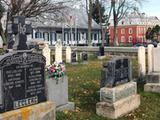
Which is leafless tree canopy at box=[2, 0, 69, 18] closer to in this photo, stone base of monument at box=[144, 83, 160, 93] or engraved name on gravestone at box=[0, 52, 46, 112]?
stone base of monument at box=[144, 83, 160, 93]

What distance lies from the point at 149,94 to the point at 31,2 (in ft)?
34.7

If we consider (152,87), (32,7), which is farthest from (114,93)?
(32,7)

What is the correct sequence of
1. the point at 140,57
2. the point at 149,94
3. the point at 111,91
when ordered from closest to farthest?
the point at 111,91 < the point at 149,94 < the point at 140,57

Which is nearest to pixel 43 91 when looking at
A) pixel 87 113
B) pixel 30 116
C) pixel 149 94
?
pixel 30 116

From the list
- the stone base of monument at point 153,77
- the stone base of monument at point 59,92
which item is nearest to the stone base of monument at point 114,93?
the stone base of monument at point 59,92

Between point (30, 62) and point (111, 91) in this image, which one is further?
point (111, 91)

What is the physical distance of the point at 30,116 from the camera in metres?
6.71

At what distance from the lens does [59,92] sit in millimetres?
8836

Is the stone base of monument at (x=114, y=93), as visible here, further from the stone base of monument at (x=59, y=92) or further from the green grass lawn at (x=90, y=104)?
the stone base of monument at (x=59, y=92)

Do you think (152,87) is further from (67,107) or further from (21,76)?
(21,76)

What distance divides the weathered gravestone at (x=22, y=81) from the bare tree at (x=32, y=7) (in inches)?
505

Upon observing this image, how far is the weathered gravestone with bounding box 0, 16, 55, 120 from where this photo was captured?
634cm

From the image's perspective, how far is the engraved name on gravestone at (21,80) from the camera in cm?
633

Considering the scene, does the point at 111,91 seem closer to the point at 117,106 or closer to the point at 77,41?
the point at 117,106
